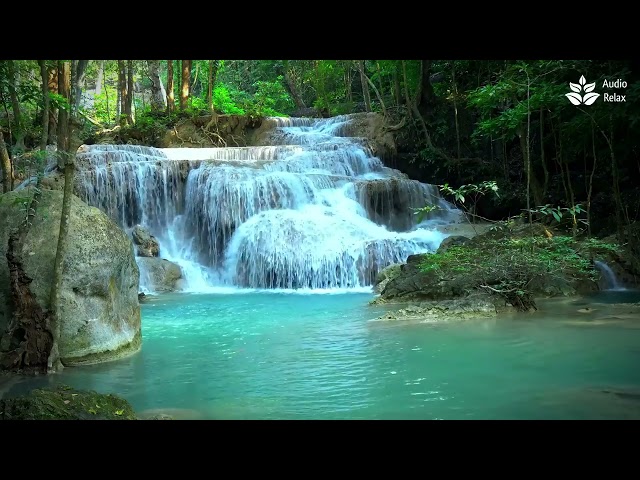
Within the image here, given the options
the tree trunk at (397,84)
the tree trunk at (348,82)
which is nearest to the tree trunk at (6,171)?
the tree trunk at (397,84)

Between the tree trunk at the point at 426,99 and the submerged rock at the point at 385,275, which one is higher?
the tree trunk at the point at 426,99

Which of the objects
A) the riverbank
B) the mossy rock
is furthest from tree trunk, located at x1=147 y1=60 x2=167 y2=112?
the mossy rock

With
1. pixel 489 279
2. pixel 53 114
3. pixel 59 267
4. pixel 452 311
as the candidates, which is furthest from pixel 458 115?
pixel 59 267

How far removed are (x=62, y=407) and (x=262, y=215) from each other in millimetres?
9043

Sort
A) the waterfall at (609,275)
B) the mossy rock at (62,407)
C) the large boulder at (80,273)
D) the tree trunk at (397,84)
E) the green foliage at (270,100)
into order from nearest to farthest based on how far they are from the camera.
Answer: the mossy rock at (62,407) → the large boulder at (80,273) → the waterfall at (609,275) → the tree trunk at (397,84) → the green foliage at (270,100)

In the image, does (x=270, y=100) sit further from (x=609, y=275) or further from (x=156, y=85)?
(x=609, y=275)

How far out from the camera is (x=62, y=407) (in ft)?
10.3

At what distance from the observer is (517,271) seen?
723 centimetres

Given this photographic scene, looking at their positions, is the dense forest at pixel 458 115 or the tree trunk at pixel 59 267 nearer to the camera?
the tree trunk at pixel 59 267

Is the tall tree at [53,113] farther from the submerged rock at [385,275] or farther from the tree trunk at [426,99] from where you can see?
the tree trunk at [426,99]

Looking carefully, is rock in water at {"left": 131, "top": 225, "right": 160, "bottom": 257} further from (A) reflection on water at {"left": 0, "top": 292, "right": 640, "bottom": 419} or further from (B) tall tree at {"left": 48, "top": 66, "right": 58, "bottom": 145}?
(A) reflection on water at {"left": 0, "top": 292, "right": 640, "bottom": 419}

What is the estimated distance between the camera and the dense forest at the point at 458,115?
316 inches

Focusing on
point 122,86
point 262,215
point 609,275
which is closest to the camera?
point 609,275

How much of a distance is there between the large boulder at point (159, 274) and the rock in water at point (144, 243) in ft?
2.11
